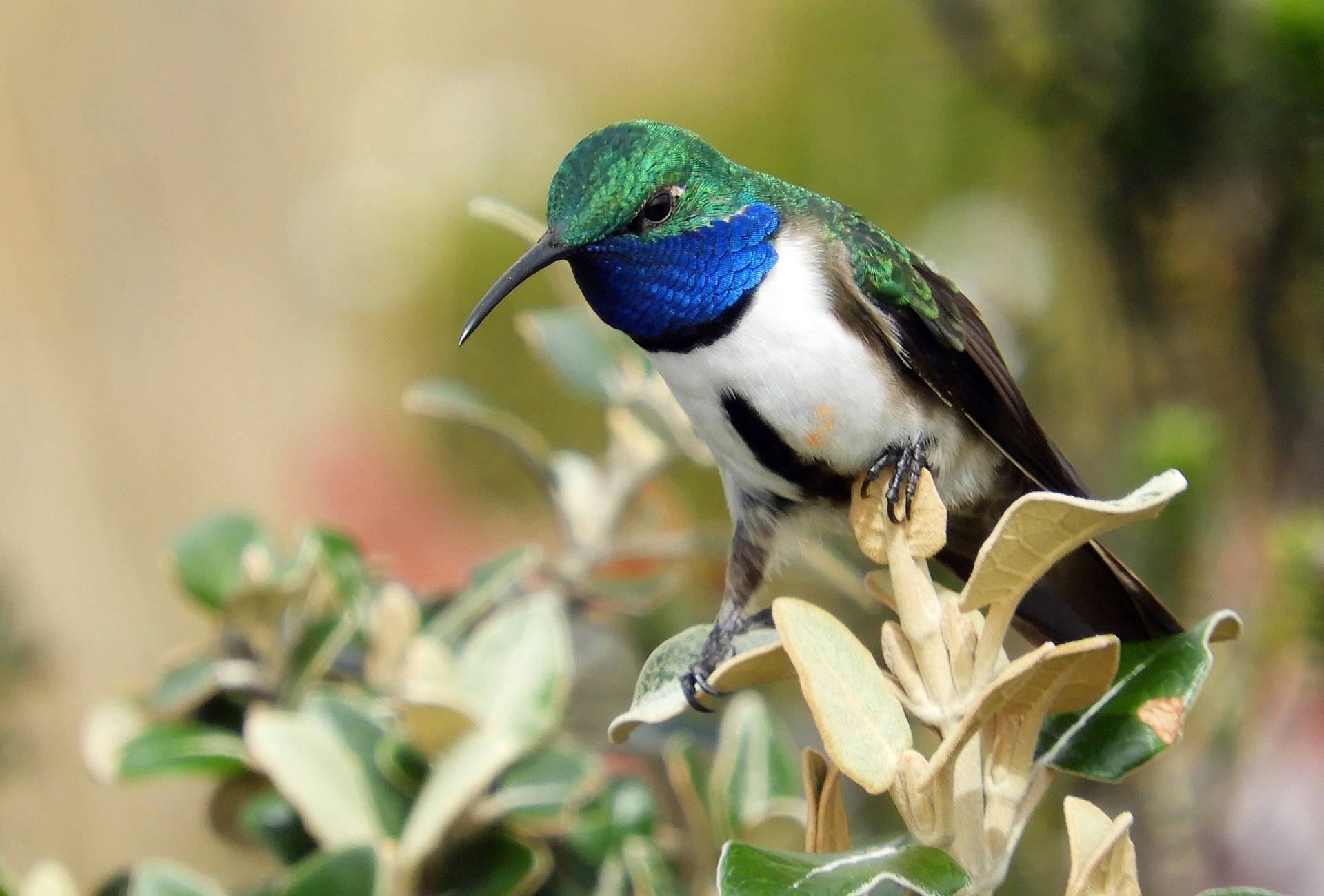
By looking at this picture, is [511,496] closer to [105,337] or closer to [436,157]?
[436,157]

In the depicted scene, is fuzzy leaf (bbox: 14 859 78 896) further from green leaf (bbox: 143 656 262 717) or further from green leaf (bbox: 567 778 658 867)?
green leaf (bbox: 567 778 658 867)

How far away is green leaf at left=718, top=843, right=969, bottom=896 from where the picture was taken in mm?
690

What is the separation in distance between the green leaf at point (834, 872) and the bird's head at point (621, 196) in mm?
493

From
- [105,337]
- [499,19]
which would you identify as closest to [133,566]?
[105,337]

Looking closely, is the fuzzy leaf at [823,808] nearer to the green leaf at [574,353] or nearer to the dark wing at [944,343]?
the dark wing at [944,343]

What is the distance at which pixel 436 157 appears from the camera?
3.77 meters

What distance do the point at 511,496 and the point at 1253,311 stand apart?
2086 mm

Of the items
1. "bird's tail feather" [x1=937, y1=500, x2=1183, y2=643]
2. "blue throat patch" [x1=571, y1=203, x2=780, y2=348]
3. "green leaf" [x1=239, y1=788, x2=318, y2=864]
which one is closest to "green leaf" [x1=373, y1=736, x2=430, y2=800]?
"green leaf" [x1=239, y1=788, x2=318, y2=864]

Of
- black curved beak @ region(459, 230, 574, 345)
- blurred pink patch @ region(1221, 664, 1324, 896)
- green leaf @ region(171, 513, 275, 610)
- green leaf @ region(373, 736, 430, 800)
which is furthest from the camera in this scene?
blurred pink patch @ region(1221, 664, 1324, 896)

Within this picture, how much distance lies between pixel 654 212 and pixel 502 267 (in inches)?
89.6

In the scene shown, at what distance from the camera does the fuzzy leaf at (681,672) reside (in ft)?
2.81

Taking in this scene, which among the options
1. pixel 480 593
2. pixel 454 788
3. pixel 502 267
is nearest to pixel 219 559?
pixel 480 593

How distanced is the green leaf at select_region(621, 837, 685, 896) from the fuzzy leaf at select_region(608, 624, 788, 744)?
259 mm

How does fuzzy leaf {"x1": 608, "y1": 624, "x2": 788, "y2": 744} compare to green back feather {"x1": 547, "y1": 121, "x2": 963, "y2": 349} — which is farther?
green back feather {"x1": 547, "y1": 121, "x2": 963, "y2": 349}
